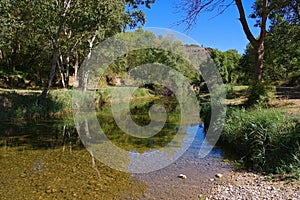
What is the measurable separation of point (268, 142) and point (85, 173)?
465 cm

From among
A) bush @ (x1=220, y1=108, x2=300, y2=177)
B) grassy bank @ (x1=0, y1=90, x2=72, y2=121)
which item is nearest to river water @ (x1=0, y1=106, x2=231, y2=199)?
bush @ (x1=220, y1=108, x2=300, y2=177)

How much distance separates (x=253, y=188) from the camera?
507 centimetres

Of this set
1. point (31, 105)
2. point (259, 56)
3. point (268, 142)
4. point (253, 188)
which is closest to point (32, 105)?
point (31, 105)

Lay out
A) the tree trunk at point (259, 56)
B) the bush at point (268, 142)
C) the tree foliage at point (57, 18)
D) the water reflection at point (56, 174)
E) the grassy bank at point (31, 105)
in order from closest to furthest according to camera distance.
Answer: the water reflection at point (56, 174) → the bush at point (268, 142) → the tree trunk at point (259, 56) → the grassy bank at point (31, 105) → the tree foliage at point (57, 18)

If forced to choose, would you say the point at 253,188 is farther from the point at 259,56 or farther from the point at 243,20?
the point at 243,20

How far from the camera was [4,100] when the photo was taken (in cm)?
1369

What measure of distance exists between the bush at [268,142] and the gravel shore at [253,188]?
48cm

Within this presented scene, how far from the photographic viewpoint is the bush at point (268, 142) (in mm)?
5801

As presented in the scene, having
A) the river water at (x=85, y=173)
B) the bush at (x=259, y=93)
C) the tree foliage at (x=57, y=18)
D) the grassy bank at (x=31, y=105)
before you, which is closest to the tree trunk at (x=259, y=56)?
the bush at (x=259, y=93)

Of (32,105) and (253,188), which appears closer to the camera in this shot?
(253,188)

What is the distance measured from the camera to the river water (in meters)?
5.14

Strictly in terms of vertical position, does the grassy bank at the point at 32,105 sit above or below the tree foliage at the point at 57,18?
below

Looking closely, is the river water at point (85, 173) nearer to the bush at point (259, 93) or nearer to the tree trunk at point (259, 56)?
the bush at point (259, 93)

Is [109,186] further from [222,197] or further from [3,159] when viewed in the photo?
[3,159]
